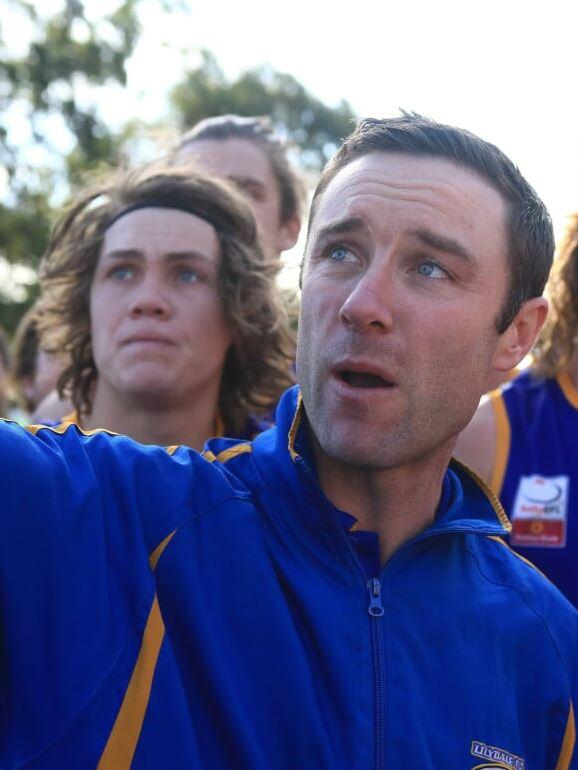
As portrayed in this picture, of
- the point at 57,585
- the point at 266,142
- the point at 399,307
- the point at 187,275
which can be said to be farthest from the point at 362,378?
the point at 266,142

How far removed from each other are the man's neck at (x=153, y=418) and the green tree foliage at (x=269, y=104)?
24.3 m

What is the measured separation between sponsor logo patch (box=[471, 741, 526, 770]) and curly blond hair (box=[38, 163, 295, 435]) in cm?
193

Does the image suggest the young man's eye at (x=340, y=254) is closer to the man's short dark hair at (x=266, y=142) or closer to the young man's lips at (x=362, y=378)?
the young man's lips at (x=362, y=378)

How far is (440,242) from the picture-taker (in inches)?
94.8

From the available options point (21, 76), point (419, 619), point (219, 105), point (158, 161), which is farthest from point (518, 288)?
point (219, 105)

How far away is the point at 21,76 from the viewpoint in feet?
50.2

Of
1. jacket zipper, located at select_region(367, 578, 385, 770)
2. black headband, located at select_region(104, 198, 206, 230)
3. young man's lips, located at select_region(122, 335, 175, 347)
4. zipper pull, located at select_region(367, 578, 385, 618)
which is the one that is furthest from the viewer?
black headband, located at select_region(104, 198, 206, 230)

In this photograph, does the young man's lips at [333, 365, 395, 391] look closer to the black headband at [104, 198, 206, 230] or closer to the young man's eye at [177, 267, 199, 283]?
the young man's eye at [177, 267, 199, 283]

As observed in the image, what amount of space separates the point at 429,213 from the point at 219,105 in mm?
28858

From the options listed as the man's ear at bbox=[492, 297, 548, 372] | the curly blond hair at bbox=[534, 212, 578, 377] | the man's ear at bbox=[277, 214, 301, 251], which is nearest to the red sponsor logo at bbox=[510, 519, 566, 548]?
the curly blond hair at bbox=[534, 212, 578, 377]

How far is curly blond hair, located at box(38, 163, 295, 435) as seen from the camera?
3.98 metres

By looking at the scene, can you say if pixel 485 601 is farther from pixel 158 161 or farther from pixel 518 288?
pixel 158 161

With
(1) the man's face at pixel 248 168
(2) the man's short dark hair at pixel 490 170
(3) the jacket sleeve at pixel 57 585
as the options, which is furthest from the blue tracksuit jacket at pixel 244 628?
(1) the man's face at pixel 248 168

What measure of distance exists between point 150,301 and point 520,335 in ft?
4.43
